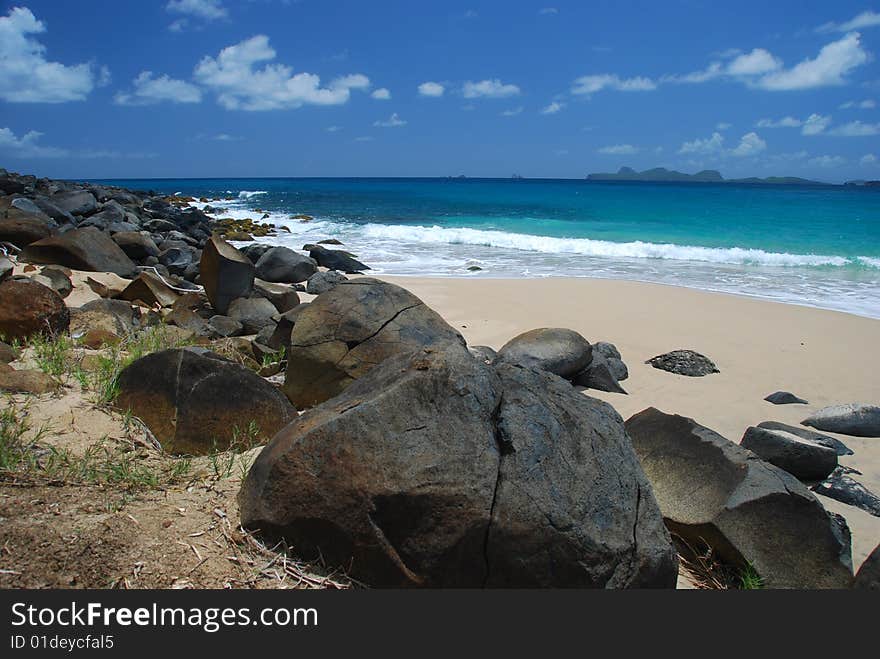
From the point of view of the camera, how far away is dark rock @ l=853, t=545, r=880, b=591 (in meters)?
3.06

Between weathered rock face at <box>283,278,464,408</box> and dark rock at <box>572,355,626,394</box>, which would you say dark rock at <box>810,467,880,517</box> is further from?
weathered rock face at <box>283,278,464,408</box>

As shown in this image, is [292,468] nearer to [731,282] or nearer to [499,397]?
[499,397]

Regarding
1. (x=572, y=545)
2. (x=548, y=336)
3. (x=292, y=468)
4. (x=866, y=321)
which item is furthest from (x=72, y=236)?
(x=866, y=321)

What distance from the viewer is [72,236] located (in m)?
9.95

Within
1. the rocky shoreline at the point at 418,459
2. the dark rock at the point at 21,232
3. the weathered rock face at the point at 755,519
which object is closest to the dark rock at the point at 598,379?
the rocky shoreline at the point at 418,459

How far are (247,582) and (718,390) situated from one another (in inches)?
221

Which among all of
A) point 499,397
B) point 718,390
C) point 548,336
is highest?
point 499,397

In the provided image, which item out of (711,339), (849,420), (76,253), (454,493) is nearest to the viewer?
(454,493)

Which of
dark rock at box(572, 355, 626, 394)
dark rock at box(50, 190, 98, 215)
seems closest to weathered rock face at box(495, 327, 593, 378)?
dark rock at box(572, 355, 626, 394)

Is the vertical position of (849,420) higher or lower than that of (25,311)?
lower

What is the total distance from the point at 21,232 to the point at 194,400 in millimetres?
9188

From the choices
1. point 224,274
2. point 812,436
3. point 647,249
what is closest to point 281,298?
point 224,274

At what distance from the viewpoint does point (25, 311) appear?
493 cm

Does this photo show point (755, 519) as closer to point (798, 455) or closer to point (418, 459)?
point (798, 455)
